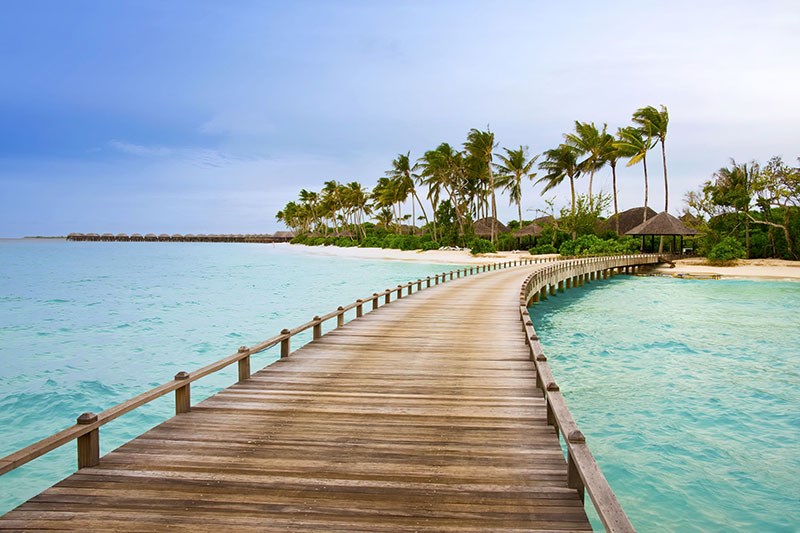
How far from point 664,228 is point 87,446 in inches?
1951

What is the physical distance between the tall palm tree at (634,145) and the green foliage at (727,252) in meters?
10.6

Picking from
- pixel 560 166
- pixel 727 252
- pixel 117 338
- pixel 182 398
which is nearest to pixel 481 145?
pixel 560 166

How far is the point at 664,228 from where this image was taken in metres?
46.8

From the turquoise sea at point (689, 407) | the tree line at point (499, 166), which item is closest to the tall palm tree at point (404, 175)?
the tree line at point (499, 166)

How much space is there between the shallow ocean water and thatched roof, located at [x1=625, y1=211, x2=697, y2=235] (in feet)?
69.4

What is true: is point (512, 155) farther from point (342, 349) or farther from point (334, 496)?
point (334, 496)

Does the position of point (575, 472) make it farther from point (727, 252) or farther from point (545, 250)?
point (545, 250)

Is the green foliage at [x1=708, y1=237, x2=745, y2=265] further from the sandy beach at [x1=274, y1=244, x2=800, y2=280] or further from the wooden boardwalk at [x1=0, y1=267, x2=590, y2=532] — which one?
the wooden boardwalk at [x1=0, y1=267, x2=590, y2=532]

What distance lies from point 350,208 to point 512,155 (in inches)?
1859

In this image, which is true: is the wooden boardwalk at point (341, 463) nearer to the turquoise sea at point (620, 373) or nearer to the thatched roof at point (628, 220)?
the turquoise sea at point (620, 373)

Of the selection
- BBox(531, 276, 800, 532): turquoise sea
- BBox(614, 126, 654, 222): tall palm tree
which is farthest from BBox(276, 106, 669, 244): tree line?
BBox(531, 276, 800, 532): turquoise sea

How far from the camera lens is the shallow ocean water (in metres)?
11.3

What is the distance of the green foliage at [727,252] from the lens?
4294 centimetres

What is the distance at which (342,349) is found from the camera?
10.5m
